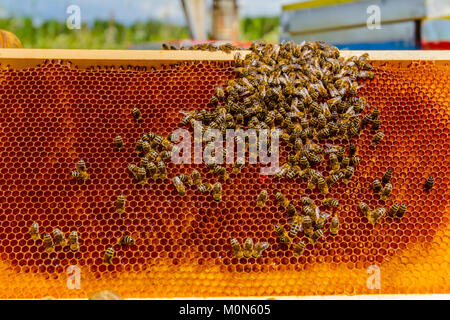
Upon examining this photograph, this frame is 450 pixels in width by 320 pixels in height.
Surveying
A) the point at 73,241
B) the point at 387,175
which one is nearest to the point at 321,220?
the point at 387,175

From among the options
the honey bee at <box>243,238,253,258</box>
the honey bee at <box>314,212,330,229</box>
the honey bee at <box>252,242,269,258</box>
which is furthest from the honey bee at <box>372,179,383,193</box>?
the honey bee at <box>243,238,253,258</box>

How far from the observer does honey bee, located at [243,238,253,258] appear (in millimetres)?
2895

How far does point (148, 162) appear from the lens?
3061 millimetres

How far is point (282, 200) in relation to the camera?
3.00m

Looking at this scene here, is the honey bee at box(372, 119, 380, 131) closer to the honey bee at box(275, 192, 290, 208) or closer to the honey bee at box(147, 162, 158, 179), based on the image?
the honey bee at box(275, 192, 290, 208)

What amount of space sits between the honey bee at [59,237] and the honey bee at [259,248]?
1.61 metres

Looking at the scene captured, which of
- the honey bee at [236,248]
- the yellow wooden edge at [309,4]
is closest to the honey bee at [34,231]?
the honey bee at [236,248]

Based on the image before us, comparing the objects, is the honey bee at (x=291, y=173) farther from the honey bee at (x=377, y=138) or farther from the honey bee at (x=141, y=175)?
the honey bee at (x=141, y=175)

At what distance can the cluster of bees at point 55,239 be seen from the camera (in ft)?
9.32

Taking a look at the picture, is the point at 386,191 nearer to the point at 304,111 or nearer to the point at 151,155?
the point at 304,111

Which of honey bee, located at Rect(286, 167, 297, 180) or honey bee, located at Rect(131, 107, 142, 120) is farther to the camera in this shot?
honey bee, located at Rect(131, 107, 142, 120)

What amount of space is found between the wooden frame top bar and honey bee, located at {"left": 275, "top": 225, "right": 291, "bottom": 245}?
177cm

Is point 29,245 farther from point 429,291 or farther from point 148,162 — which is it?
point 429,291

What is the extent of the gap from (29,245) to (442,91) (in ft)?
13.8
